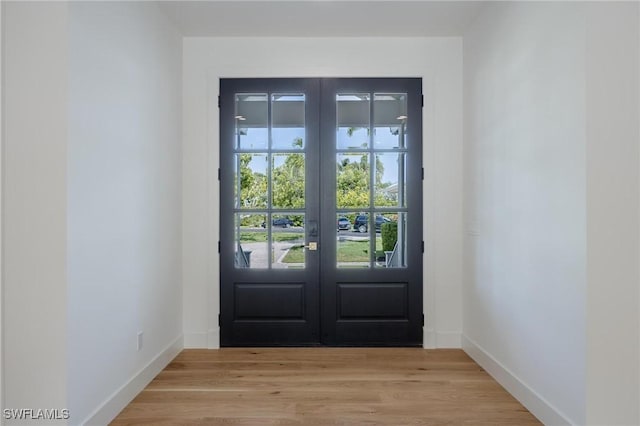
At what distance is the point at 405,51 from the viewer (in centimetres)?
345

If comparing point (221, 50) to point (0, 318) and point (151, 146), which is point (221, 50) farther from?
point (0, 318)

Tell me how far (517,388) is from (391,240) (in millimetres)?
1452

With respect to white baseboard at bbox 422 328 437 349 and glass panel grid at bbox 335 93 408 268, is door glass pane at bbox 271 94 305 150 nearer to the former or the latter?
glass panel grid at bbox 335 93 408 268

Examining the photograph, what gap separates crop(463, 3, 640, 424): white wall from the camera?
1.84m

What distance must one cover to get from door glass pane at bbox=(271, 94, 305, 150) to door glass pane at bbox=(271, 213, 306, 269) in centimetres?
63

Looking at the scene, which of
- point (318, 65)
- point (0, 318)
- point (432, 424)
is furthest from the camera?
point (318, 65)

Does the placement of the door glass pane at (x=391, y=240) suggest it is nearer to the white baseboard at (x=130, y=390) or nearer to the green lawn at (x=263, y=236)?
the green lawn at (x=263, y=236)

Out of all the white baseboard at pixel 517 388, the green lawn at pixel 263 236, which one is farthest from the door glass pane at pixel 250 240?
the white baseboard at pixel 517 388

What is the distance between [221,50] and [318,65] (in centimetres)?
86

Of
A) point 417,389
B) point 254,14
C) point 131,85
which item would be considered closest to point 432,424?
point 417,389

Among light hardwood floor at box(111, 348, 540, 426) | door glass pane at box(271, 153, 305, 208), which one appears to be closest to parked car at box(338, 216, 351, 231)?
door glass pane at box(271, 153, 305, 208)

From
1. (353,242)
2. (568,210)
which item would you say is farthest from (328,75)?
(568,210)

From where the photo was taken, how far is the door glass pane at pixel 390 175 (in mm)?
3471

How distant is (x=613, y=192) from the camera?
6.05ft
